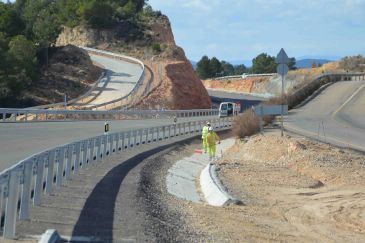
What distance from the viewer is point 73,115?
49.9 meters

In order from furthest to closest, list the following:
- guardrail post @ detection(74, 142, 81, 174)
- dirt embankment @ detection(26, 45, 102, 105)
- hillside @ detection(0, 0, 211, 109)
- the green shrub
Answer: the green shrub < dirt embankment @ detection(26, 45, 102, 105) < hillside @ detection(0, 0, 211, 109) < guardrail post @ detection(74, 142, 81, 174)

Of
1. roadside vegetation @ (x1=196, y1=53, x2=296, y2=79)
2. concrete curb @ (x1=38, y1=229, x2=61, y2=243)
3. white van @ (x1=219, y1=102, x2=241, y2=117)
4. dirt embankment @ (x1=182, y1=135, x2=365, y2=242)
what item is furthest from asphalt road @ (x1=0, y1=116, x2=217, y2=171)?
roadside vegetation @ (x1=196, y1=53, x2=296, y2=79)

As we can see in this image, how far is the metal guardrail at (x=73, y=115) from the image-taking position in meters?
43.1

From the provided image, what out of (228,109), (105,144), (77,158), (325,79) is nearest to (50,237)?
(77,158)

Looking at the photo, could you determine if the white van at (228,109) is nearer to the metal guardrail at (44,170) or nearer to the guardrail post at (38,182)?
the metal guardrail at (44,170)

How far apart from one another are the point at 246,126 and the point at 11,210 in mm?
31633

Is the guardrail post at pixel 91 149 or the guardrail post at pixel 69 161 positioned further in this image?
the guardrail post at pixel 91 149

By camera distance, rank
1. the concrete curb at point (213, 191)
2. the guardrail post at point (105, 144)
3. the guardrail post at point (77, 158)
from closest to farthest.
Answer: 1. the concrete curb at point (213, 191)
2. the guardrail post at point (77, 158)
3. the guardrail post at point (105, 144)

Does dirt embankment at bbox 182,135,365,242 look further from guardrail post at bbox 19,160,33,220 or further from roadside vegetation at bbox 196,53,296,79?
roadside vegetation at bbox 196,53,296,79

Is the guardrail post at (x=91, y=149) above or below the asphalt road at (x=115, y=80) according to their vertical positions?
below

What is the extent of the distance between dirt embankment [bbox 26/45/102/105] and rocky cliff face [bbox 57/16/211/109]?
6.68m

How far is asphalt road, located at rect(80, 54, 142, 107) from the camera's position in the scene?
64562 millimetres

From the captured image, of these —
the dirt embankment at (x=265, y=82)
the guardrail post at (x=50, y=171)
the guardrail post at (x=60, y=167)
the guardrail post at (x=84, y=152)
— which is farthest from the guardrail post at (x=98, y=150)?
the dirt embankment at (x=265, y=82)

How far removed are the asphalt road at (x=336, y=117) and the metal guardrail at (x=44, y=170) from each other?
1346cm
